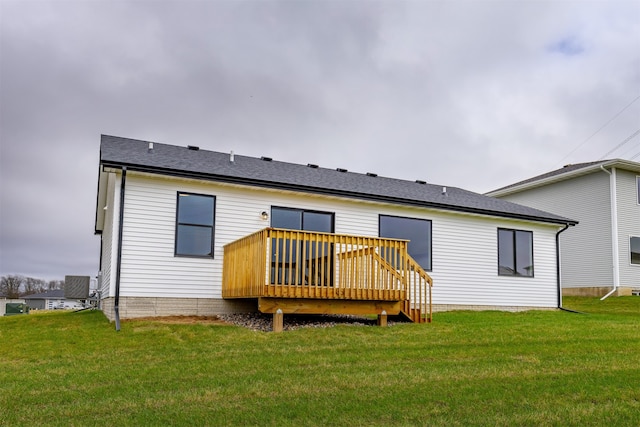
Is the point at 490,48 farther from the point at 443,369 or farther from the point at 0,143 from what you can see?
the point at 0,143

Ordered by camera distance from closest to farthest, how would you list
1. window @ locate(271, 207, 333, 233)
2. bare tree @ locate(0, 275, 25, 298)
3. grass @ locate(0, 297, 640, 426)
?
grass @ locate(0, 297, 640, 426), window @ locate(271, 207, 333, 233), bare tree @ locate(0, 275, 25, 298)

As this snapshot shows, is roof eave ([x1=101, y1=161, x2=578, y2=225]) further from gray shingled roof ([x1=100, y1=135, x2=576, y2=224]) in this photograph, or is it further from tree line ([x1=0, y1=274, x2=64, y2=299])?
tree line ([x1=0, y1=274, x2=64, y2=299])

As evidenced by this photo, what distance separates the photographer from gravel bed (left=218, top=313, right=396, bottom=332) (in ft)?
32.9

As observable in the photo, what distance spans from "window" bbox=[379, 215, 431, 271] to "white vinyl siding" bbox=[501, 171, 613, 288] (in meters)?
10.2

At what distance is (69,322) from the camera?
11.2m

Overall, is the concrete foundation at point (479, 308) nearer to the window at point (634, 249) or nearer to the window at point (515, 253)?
the window at point (515, 253)

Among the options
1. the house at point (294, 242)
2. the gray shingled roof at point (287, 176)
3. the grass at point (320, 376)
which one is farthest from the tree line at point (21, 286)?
the grass at point (320, 376)

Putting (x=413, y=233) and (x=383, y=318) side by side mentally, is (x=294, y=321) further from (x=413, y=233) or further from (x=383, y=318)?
(x=413, y=233)

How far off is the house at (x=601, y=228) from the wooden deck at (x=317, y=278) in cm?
1297

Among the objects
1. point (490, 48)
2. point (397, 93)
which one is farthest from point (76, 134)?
point (490, 48)

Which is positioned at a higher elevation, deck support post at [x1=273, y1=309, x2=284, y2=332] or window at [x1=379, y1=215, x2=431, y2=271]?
window at [x1=379, y1=215, x2=431, y2=271]

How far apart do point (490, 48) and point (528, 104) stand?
13.2ft

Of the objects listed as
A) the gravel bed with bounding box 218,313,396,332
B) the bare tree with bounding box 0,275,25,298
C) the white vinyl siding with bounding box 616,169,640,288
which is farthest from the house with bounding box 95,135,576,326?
the bare tree with bounding box 0,275,25,298

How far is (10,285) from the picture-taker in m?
57.3
